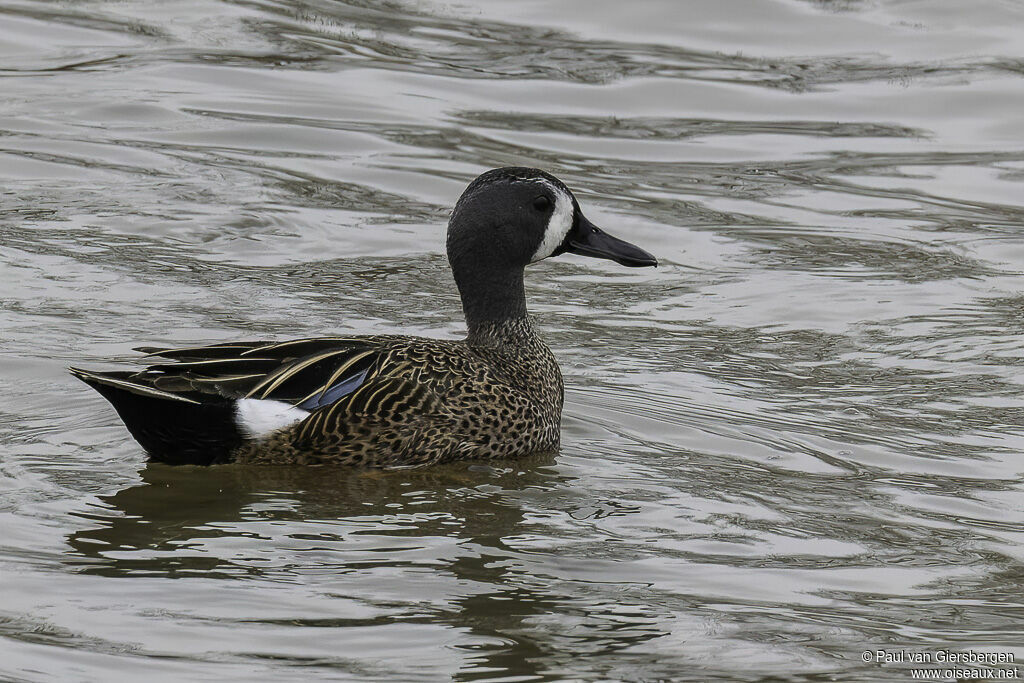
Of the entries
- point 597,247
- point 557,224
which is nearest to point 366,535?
point 557,224

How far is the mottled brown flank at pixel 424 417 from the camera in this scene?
6.92 meters

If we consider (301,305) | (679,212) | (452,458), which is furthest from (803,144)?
(452,458)

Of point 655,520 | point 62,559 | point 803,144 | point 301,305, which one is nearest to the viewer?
point 62,559

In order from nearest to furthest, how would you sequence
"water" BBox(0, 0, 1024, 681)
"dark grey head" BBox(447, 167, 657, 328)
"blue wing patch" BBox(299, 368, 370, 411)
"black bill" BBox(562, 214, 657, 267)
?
"water" BBox(0, 0, 1024, 681) → "blue wing patch" BBox(299, 368, 370, 411) → "dark grey head" BBox(447, 167, 657, 328) → "black bill" BBox(562, 214, 657, 267)

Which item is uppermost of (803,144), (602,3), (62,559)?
(602,3)

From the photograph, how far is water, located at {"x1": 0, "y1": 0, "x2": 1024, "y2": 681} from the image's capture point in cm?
533

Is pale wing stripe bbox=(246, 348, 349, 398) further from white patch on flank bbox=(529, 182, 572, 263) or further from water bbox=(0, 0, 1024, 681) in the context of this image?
white patch on flank bbox=(529, 182, 572, 263)

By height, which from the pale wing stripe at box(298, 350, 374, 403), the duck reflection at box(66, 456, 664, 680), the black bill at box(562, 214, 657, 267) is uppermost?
the black bill at box(562, 214, 657, 267)

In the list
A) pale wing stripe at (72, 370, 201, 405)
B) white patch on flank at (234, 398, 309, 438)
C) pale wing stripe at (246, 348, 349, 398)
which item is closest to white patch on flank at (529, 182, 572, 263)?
pale wing stripe at (246, 348, 349, 398)

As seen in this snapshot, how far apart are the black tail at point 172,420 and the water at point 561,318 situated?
0.11 m

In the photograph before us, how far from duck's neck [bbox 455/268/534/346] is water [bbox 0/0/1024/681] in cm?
48

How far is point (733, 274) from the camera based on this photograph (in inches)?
387

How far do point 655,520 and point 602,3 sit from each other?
9.47m

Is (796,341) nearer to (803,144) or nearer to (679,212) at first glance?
(679,212)
